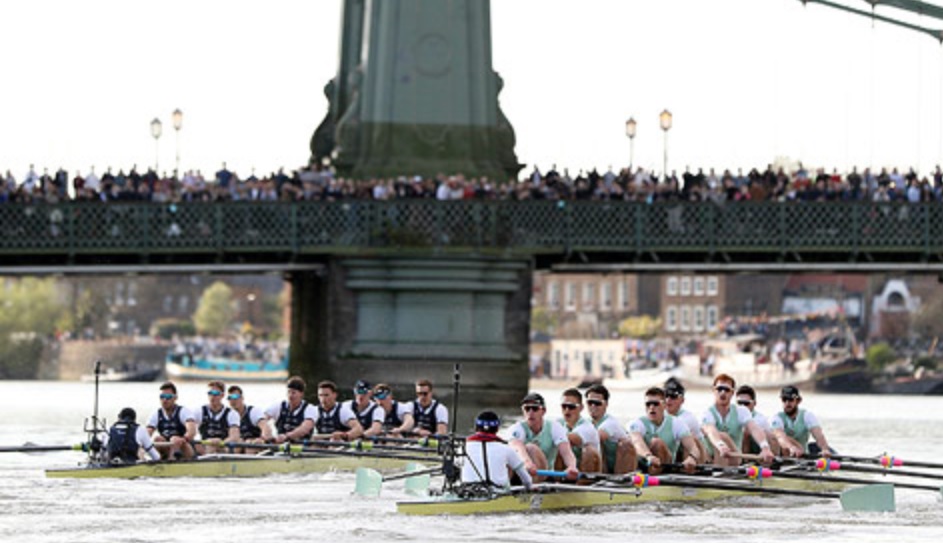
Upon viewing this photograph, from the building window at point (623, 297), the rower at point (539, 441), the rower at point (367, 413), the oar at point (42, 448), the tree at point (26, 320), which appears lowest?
the oar at point (42, 448)

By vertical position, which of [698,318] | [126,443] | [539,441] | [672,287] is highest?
[672,287]

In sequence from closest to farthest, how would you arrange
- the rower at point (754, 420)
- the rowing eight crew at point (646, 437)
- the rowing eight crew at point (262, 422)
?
the rowing eight crew at point (646, 437), the rower at point (754, 420), the rowing eight crew at point (262, 422)

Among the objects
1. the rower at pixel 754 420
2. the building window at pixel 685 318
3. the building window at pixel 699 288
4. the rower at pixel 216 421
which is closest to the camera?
the rower at pixel 754 420

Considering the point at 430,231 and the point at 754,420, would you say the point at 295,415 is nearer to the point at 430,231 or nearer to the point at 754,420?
the point at 754,420

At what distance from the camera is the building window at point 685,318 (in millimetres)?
174250

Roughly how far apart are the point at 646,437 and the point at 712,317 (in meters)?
138

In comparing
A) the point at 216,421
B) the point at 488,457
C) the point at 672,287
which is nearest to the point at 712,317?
the point at 672,287

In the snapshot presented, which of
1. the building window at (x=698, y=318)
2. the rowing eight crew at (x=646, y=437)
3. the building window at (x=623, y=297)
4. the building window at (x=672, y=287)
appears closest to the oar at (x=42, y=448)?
the rowing eight crew at (x=646, y=437)

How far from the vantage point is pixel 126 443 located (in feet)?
129

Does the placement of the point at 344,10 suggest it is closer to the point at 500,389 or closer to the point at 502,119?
the point at 502,119

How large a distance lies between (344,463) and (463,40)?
21075 millimetres

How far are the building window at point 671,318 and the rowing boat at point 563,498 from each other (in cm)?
13843

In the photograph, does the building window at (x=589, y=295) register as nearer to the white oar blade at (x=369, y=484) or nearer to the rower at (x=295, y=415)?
the rower at (x=295, y=415)

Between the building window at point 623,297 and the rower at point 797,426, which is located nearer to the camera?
the rower at point 797,426
